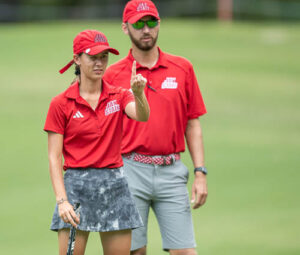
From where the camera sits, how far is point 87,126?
18.3 ft

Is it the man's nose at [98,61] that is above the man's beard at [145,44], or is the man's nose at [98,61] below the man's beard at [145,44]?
above

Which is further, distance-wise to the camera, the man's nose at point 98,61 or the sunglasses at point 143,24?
the sunglasses at point 143,24

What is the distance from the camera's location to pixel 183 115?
672 cm

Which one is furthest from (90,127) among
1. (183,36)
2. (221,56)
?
(183,36)

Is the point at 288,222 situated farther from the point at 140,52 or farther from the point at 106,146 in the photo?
the point at 106,146

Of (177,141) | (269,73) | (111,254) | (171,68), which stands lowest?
(269,73)

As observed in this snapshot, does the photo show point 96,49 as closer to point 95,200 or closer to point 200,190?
point 95,200

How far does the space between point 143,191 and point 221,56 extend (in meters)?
21.7

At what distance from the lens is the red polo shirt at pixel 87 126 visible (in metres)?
5.57

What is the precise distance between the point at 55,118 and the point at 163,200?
1.41 metres

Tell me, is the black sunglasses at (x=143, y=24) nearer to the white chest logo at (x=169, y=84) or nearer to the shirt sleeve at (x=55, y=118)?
the white chest logo at (x=169, y=84)

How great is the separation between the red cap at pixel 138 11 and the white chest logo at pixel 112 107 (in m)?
1.08

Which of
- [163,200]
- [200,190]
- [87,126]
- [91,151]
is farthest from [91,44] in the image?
[200,190]

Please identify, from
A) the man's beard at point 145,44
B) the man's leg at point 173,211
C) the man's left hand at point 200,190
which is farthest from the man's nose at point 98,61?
the man's left hand at point 200,190
